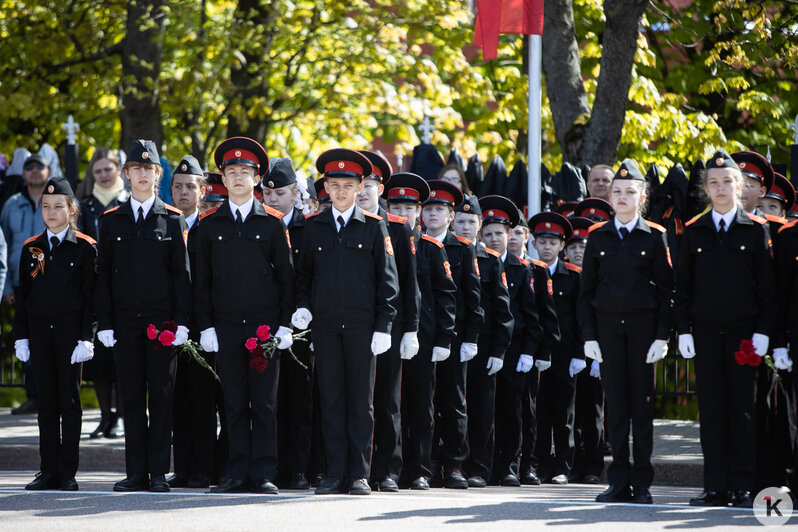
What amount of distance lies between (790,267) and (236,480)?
3794mm

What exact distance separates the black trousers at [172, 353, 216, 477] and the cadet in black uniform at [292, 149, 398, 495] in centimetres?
105

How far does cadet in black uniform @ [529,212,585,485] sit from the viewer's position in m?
10.3

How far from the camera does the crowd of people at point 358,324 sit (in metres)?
8.04

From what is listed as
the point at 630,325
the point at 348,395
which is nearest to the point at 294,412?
the point at 348,395

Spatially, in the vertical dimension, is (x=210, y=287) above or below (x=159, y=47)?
below

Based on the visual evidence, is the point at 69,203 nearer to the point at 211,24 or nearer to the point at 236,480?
the point at 236,480

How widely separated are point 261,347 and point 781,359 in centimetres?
328

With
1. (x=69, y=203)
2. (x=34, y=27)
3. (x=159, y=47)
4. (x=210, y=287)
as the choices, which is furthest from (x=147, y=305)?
(x=34, y=27)

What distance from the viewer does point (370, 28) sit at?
20.6m

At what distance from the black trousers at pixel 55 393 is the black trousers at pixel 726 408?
4088 millimetres

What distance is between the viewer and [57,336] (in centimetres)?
862

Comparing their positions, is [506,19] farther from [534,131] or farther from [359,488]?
[359,488]

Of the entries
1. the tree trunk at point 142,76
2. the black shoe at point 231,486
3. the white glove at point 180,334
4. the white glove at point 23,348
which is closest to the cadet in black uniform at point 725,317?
the black shoe at point 231,486

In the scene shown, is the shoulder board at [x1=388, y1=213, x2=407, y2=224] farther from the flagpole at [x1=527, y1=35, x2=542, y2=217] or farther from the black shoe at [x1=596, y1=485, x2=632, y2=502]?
the flagpole at [x1=527, y1=35, x2=542, y2=217]
